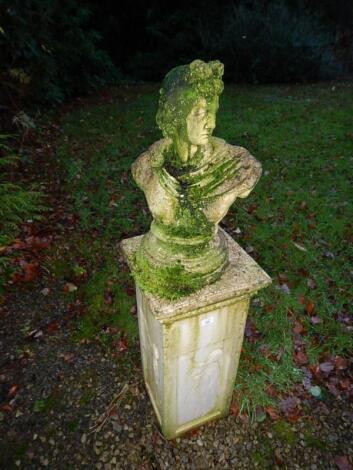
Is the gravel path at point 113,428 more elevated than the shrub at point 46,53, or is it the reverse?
the shrub at point 46,53

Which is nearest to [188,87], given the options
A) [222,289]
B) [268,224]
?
[222,289]

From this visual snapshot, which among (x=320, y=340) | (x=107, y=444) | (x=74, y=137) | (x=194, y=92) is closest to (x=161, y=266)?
(x=194, y=92)

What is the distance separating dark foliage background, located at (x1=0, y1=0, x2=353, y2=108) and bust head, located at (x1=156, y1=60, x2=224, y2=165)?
267 inches

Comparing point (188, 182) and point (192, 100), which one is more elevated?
point (192, 100)

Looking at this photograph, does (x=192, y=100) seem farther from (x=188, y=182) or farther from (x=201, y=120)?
(x=188, y=182)

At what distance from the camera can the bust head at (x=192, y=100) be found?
153 cm

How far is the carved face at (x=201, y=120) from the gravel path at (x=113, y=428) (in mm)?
2748

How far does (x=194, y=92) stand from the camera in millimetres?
1539

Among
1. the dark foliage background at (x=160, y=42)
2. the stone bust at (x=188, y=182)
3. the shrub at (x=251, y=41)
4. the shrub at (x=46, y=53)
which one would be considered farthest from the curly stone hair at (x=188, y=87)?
the shrub at (x=251, y=41)

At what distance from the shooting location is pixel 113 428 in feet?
10.1

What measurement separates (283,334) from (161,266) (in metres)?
2.41

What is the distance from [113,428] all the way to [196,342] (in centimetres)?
152

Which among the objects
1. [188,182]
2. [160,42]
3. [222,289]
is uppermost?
[160,42]

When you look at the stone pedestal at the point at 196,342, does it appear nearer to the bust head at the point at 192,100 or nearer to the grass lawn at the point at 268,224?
the grass lawn at the point at 268,224
